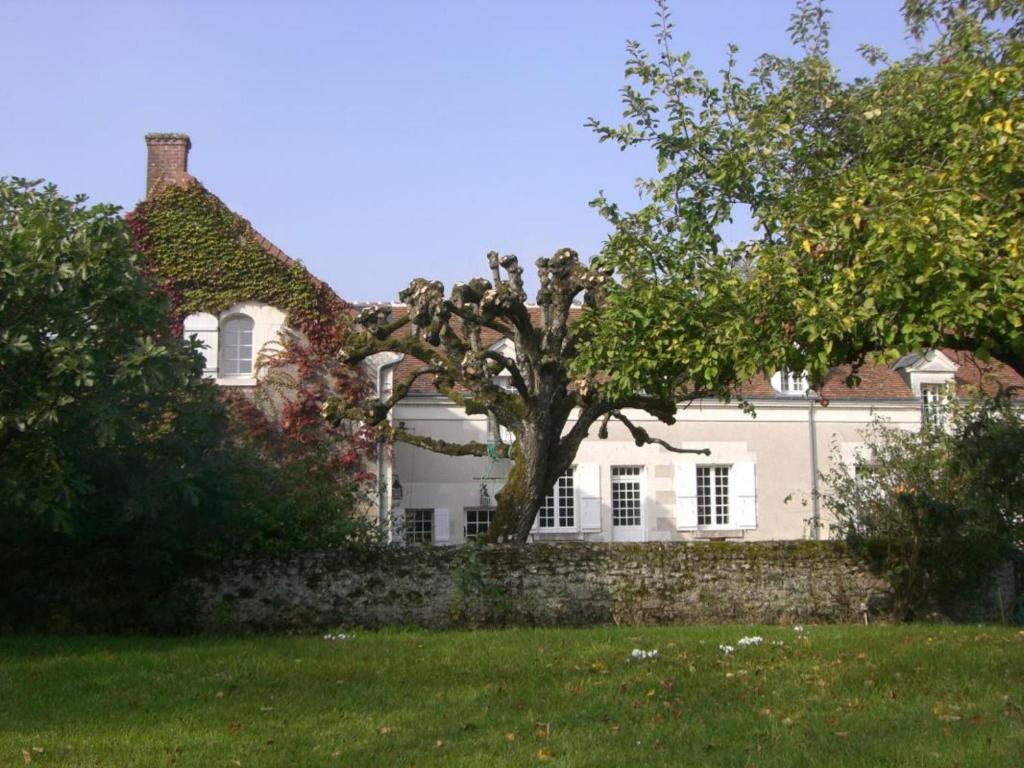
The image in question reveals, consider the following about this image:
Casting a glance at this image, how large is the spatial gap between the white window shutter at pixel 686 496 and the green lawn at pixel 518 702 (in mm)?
14876

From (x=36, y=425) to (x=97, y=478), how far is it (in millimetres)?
2956

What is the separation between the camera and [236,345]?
77.4 feet

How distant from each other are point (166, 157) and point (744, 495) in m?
15.7

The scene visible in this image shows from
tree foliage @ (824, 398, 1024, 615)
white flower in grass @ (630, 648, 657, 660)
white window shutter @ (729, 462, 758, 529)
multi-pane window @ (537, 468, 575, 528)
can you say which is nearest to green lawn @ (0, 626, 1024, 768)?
white flower in grass @ (630, 648, 657, 660)

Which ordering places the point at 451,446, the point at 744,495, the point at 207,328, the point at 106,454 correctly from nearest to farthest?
the point at 106,454 < the point at 451,446 < the point at 207,328 < the point at 744,495

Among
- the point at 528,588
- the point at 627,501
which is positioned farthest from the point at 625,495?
the point at 528,588

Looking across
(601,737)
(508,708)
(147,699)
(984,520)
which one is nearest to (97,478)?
(147,699)

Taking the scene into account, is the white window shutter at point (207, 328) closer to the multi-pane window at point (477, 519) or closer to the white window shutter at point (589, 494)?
the multi-pane window at point (477, 519)

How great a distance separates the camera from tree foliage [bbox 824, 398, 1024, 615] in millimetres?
16500

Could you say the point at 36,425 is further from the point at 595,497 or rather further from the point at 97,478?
the point at 595,497

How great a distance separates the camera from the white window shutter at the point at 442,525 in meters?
27.0

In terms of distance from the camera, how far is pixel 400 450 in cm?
2697

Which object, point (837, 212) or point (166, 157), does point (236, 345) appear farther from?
point (837, 212)

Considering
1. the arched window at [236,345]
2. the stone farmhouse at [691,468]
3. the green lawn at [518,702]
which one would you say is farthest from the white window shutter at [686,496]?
Result: the green lawn at [518,702]
